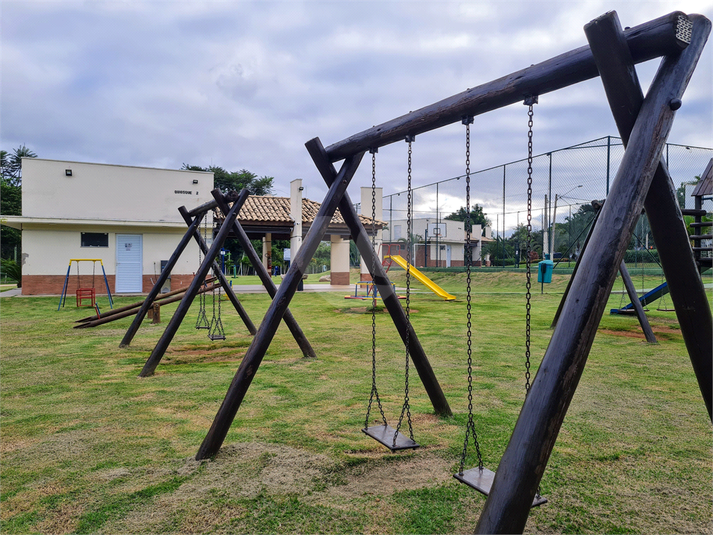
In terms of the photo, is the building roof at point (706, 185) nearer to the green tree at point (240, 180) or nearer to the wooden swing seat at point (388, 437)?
the wooden swing seat at point (388, 437)

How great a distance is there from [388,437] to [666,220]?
2105 mm

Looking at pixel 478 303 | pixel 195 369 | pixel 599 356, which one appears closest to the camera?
pixel 195 369

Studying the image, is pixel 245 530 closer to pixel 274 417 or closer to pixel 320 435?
pixel 320 435

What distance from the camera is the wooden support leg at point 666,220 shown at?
1989 millimetres

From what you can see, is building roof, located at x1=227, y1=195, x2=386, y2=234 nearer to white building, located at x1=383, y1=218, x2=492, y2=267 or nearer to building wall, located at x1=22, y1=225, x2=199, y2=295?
white building, located at x1=383, y1=218, x2=492, y2=267

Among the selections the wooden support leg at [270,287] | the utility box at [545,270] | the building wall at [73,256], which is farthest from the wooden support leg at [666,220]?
the building wall at [73,256]

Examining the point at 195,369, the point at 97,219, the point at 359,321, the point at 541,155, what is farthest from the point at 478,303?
the point at 97,219

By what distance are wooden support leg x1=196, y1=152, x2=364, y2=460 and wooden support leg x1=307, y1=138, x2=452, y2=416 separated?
0.52 ft

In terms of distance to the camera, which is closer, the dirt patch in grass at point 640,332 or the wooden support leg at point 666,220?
the wooden support leg at point 666,220

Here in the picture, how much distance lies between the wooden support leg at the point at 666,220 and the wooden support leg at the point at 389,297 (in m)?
1.79

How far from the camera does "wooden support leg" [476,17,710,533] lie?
1751mm

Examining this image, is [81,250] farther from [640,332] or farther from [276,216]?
[640,332]

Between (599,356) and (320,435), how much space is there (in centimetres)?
465

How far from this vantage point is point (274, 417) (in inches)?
158
